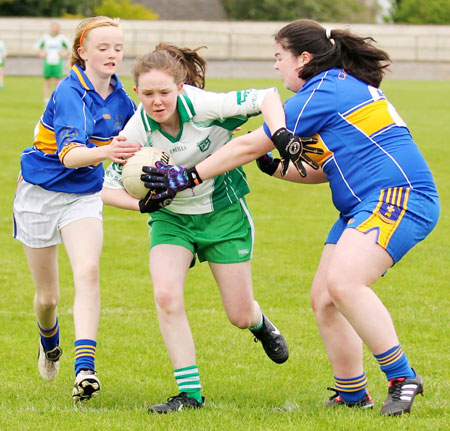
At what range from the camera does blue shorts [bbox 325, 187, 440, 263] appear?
182 inches

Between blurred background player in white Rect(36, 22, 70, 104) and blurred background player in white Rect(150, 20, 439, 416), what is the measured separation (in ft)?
69.4

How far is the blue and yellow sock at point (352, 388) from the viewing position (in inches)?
200

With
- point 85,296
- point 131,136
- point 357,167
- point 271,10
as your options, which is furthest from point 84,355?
point 271,10

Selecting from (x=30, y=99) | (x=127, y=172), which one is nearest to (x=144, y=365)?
(x=127, y=172)

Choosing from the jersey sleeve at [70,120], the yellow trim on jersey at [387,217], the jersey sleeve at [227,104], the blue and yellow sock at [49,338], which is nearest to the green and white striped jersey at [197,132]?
the jersey sleeve at [227,104]

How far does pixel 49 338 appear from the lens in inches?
242

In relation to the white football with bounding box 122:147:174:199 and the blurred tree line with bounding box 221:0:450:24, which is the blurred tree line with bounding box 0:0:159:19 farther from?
the white football with bounding box 122:147:174:199

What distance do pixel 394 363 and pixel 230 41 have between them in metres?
50.1

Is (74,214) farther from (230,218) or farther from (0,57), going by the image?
(0,57)

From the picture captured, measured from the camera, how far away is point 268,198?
1397cm

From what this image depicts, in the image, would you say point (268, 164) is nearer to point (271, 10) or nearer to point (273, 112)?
point (273, 112)

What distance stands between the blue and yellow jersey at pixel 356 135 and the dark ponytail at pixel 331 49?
0.13 m

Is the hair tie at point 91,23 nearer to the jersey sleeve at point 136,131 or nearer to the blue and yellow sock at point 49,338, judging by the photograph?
the jersey sleeve at point 136,131

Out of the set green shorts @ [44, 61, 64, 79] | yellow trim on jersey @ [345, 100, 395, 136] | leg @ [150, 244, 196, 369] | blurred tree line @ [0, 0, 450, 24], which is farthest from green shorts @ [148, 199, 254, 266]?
blurred tree line @ [0, 0, 450, 24]
